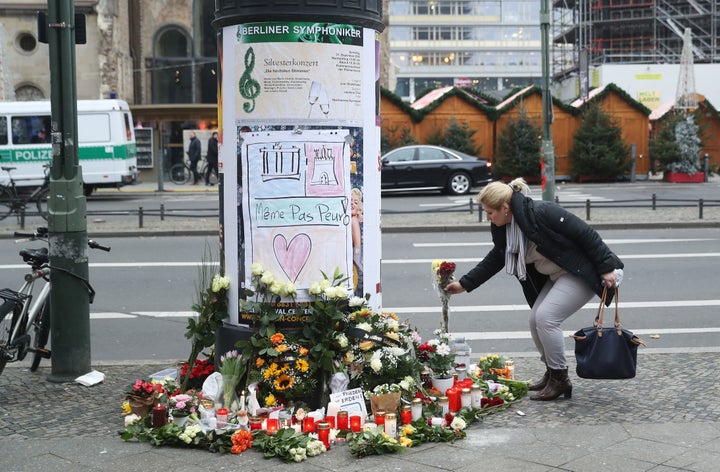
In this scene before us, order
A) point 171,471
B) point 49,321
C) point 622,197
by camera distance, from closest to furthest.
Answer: point 171,471, point 49,321, point 622,197

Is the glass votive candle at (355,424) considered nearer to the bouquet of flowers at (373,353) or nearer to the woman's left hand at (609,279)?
the bouquet of flowers at (373,353)

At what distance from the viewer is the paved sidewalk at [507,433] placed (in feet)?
17.1

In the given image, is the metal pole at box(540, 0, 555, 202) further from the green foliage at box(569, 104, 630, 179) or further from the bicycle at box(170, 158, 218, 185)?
the bicycle at box(170, 158, 218, 185)

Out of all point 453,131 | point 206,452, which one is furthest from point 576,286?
point 453,131

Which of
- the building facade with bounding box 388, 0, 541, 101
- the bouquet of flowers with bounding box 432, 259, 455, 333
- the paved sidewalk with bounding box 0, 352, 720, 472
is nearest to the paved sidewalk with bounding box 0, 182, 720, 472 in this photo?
the paved sidewalk with bounding box 0, 352, 720, 472

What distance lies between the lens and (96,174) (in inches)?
1118

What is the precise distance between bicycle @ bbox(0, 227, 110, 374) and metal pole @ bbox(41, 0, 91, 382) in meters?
0.10

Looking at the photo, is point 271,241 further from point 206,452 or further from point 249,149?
point 206,452

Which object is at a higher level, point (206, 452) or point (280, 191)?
point (280, 191)

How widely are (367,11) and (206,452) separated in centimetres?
310

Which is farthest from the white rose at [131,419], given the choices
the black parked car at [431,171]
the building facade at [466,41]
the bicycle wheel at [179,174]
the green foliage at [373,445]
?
the building facade at [466,41]

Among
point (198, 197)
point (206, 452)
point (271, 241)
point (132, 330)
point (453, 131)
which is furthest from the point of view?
point (453, 131)

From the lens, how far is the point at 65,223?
23.7ft

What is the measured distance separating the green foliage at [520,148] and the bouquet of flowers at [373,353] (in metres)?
25.9
